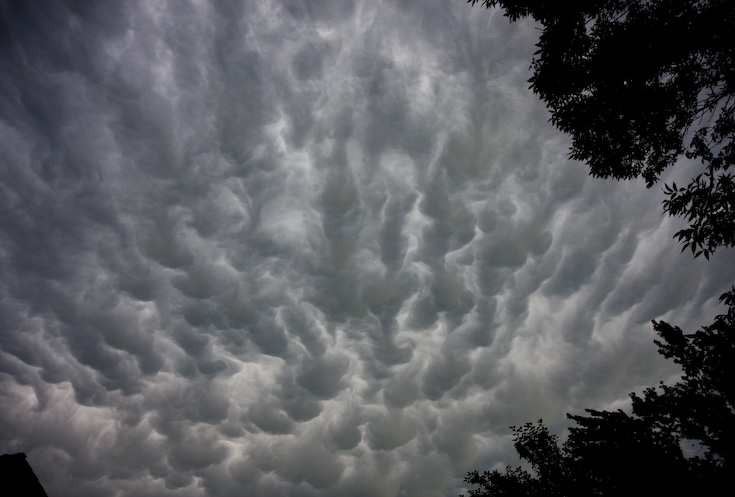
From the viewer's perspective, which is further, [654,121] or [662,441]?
[662,441]

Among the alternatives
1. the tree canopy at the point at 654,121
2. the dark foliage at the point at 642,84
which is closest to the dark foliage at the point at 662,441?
the tree canopy at the point at 654,121

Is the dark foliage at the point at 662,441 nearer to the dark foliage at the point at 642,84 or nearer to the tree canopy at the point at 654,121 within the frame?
the tree canopy at the point at 654,121

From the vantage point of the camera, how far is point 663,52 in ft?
32.4

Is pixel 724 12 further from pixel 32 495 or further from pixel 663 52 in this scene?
pixel 32 495

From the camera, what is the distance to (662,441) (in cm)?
1852

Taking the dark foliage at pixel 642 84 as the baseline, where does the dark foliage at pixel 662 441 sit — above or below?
below

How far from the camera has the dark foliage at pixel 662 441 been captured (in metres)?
16.1

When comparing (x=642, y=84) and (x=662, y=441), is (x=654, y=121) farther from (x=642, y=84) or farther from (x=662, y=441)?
(x=662, y=441)

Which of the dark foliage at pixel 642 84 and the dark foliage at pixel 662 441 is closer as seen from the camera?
the dark foliage at pixel 642 84

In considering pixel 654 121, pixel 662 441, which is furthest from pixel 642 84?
pixel 662 441

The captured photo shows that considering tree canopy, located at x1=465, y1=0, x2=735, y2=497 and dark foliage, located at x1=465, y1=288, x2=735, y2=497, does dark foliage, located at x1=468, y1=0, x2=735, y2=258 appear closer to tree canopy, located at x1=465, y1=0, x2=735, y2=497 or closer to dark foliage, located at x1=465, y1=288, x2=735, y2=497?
tree canopy, located at x1=465, y1=0, x2=735, y2=497

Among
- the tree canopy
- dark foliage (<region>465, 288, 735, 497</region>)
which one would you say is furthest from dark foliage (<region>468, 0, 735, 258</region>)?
dark foliage (<region>465, 288, 735, 497</region>)

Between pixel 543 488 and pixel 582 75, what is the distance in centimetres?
2681

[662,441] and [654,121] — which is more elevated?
[654,121]
